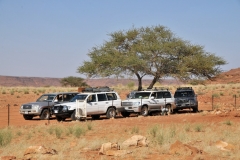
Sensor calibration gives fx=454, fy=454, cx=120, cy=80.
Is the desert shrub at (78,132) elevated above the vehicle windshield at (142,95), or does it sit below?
below

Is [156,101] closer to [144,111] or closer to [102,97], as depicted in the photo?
[144,111]

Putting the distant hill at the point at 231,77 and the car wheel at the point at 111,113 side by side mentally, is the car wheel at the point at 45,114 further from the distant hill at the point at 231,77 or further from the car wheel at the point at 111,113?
the distant hill at the point at 231,77

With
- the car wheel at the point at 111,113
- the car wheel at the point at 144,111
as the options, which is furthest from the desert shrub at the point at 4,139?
the car wheel at the point at 144,111

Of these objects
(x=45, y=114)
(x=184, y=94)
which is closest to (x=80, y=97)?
(x=45, y=114)

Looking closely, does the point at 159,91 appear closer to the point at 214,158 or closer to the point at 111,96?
the point at 111,96

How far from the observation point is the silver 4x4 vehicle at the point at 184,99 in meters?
35.3

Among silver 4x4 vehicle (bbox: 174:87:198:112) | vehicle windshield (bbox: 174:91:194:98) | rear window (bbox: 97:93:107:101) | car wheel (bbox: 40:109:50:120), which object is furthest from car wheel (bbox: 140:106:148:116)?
car wheel (bbox: 40:109:50:120)

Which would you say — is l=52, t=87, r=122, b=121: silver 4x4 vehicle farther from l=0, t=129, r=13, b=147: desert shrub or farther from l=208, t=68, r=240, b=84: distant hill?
l=208, t=68, r=240, b=84: distant hill

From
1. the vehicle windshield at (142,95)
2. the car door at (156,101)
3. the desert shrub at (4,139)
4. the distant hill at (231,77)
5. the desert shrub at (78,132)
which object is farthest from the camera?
the distant hill at (231,77)

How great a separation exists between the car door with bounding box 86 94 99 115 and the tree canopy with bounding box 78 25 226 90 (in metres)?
10.8

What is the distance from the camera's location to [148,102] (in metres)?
32.2

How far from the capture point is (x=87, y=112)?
93.0ft

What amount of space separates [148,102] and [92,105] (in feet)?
16.9

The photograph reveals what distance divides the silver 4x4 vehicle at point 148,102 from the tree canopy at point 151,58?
253 inches
